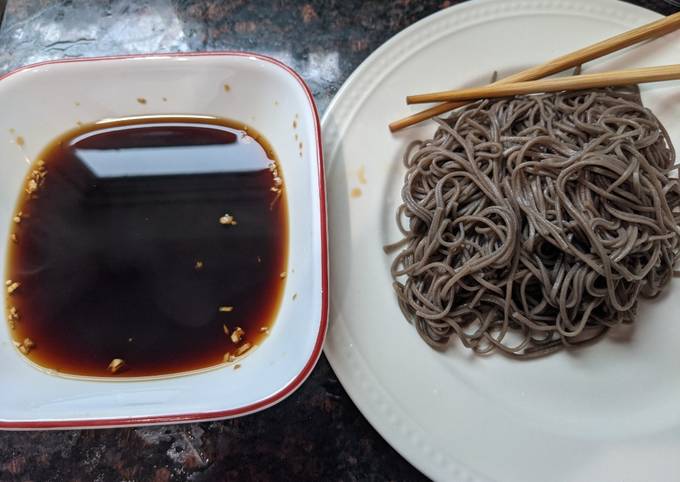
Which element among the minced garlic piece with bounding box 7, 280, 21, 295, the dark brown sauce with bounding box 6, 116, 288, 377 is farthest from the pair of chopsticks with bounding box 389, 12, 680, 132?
the minced garlic piece with bounding box 7, 280, 21, 295

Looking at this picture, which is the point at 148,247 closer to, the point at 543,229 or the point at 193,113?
the point at 193,113

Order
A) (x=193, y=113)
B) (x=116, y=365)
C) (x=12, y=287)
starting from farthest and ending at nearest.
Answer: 1. (x=193, y=113)
2. (x=12, y=287)
3. (x=116, y=365)

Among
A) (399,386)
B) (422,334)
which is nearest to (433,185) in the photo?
(422,334)

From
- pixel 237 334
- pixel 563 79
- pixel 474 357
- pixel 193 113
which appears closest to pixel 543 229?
pixel 474 357

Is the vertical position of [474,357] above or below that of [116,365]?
above

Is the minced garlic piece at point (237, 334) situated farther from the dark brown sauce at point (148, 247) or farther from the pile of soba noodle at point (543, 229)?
the pile of soba noodle at point (543, 229)

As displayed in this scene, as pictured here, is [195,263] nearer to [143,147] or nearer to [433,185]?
[143,147]

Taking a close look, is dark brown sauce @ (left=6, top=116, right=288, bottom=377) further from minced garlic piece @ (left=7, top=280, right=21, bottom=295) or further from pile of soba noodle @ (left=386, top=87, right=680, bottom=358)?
pile of soba noodle @ (left=386, top=87, right=680, bottom=358)
